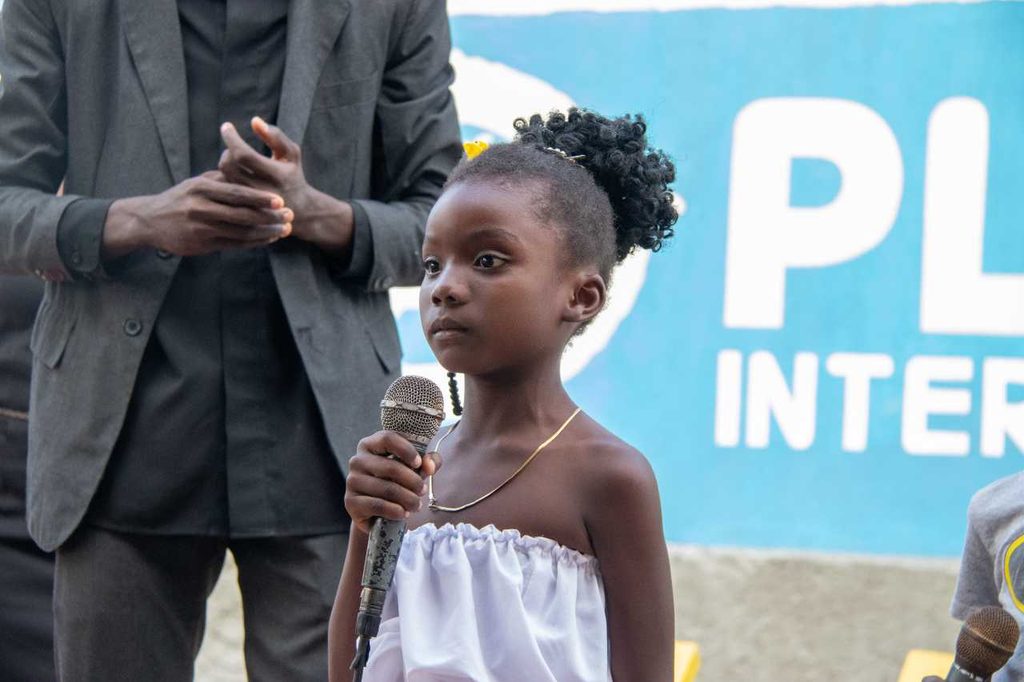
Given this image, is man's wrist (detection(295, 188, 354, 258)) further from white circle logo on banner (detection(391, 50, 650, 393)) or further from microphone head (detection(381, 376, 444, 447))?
white circle logo on banner (detection(391, 50, 650, 393))

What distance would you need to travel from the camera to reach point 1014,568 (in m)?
2.64

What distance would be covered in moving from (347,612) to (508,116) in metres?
2.96

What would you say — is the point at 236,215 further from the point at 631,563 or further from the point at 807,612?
the point at 807,612

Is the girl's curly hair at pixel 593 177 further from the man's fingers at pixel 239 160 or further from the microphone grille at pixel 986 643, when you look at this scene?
the microphone grille at pixel 986 643

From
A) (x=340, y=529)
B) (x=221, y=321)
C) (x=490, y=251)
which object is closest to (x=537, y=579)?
(x=490, y=251)

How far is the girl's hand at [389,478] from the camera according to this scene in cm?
183

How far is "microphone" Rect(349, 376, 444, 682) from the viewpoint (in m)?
1.81

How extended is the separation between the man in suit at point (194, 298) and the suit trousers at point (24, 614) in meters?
1.05

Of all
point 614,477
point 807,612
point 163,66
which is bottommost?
point 807,612

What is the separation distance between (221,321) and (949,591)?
2732mm

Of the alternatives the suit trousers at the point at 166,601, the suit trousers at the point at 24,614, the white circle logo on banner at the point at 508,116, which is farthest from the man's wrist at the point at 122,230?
the white circle logo on banner at the point at 508,116

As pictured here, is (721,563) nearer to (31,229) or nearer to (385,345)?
(385,345)

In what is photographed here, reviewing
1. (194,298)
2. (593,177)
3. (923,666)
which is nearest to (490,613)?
(593,177)

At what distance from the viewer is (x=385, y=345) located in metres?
2.77
